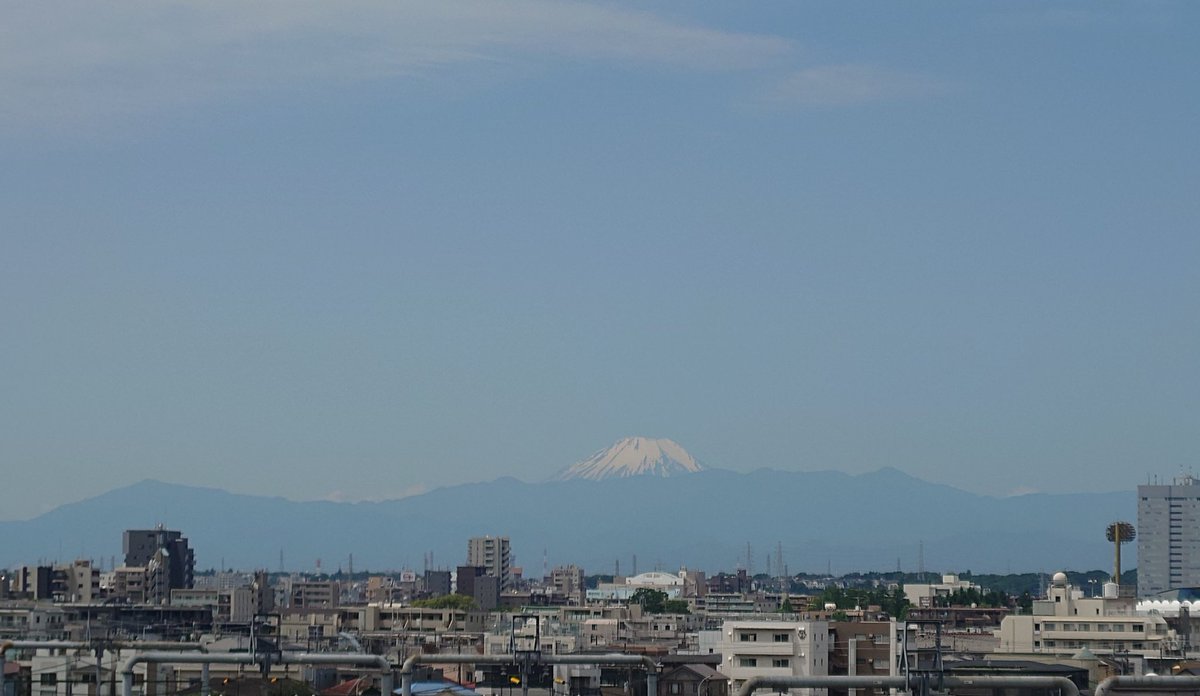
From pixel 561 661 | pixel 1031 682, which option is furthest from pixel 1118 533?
pixel 1031 682

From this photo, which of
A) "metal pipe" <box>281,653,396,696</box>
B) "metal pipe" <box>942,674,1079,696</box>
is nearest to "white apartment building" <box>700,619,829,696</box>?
"metal pipe" <box>281,653,396,696</box>

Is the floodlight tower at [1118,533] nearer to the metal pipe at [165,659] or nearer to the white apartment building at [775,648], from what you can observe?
the white apartment building at [775,648]

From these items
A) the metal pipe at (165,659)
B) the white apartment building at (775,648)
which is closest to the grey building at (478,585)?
the white apartment building at (775,648)

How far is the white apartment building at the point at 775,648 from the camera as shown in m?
39.2

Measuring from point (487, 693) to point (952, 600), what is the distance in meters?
89.1

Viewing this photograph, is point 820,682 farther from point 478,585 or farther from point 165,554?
point 478,585

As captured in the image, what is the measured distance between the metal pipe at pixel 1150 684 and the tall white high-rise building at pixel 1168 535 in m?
187

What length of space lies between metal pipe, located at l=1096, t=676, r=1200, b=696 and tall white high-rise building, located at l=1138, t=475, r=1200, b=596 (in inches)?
7359

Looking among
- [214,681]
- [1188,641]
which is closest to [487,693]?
[214,681]

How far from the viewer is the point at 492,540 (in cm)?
17062

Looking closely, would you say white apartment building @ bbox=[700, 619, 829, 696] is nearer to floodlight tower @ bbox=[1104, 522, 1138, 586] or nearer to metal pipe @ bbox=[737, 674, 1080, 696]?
metal pipe @ bbox=[737, 674, 1080, 696]

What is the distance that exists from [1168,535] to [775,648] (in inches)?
6485

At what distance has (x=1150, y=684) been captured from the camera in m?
11.8

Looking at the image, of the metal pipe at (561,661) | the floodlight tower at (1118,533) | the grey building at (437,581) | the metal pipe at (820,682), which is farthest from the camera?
the grey building at (437,581)
